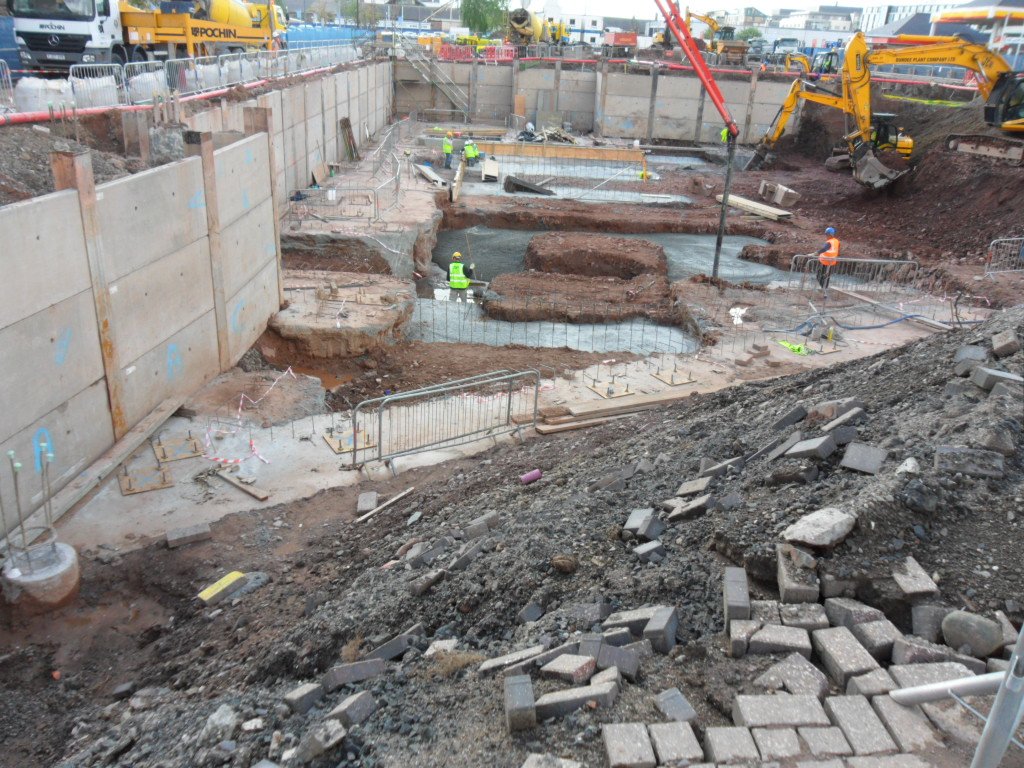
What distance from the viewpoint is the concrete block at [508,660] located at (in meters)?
5.04

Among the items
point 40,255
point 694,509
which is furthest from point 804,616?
point 40,255

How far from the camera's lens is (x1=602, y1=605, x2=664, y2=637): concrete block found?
5.15 metres

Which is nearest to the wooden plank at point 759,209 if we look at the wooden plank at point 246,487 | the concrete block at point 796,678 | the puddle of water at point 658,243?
the puddle of water at point 658,243

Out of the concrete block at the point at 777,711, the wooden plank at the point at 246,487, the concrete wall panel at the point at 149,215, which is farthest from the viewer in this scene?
the concrete wall panel at the point at 149,215

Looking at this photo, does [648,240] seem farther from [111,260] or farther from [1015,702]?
[1015,702]

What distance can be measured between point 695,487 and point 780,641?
234cm

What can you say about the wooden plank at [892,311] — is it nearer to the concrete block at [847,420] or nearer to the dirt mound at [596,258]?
the dirt mound at [596,258]

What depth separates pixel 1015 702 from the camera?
3.10 meters

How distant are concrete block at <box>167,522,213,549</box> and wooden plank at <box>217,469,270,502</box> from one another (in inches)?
35.8

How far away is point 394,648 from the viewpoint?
5.79 m

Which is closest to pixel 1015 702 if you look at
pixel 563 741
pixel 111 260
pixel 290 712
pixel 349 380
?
pixel 563 741

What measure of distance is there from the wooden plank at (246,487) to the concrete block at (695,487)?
515 centimetres

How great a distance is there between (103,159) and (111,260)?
459cm

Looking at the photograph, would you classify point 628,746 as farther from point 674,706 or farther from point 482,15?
point 482,15
